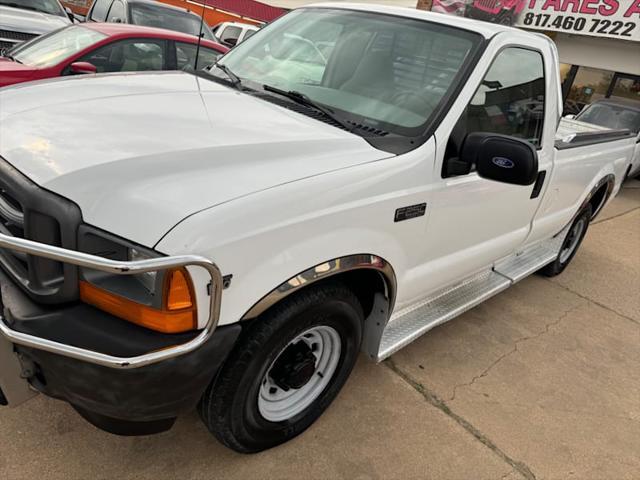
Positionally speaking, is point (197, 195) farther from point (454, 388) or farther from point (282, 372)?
point (454, 388)

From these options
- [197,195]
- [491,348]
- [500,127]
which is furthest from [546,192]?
[197,195]

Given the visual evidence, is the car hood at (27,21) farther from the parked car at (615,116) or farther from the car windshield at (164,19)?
the parked car at (615,116)

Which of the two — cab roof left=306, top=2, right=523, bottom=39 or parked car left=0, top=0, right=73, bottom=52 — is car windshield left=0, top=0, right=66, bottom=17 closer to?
parked car left=0, top=0, right=73, bottom=52

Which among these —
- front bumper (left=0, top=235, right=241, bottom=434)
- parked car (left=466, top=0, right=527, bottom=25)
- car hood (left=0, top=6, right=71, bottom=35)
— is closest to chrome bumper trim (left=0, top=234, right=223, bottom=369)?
front bumper (left=0, top=235, right=241, bottom=434)

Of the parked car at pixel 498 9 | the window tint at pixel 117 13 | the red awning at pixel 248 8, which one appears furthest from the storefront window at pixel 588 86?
the window tint at pixel 117 13

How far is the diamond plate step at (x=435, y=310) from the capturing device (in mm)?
2686

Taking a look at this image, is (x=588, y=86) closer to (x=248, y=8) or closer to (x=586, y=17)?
(x=586, y=17)

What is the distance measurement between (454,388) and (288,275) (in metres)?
1.71

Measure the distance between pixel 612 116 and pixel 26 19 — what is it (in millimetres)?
10325

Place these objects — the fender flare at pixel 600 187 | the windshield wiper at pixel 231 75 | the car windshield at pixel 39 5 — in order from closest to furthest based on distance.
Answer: the windshield wiper at pixel 231 75
the fender flare at pixel 600 187
the car windshield at pixel 39 5

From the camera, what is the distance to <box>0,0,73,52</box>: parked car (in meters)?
6.67

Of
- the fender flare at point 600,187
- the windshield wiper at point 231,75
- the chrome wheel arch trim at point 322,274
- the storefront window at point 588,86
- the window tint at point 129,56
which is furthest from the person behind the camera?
the storefront window at point 588,86

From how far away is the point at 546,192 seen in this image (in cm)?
→ 346

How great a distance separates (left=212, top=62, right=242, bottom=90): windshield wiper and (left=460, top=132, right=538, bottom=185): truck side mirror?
51.2 inches
